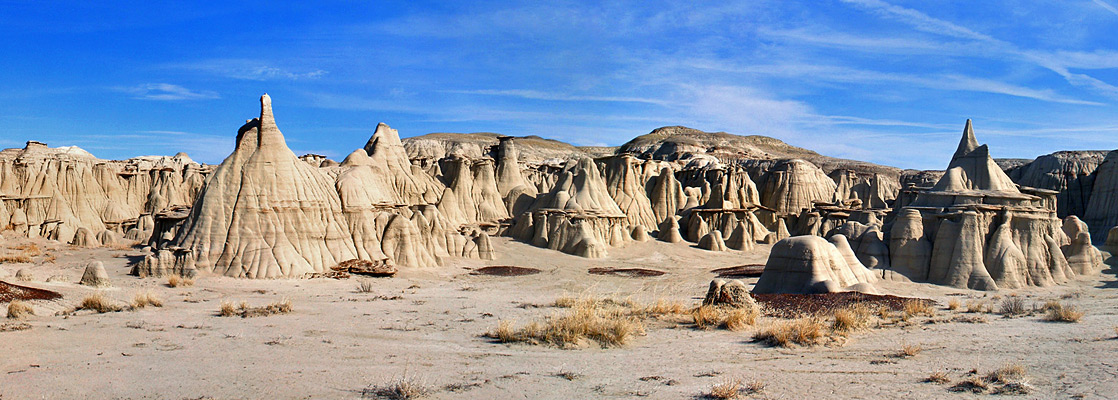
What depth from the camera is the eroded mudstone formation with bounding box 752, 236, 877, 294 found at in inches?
690

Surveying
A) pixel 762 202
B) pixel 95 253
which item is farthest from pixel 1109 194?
pixel 95 253

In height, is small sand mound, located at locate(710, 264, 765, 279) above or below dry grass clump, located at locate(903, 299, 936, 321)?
below

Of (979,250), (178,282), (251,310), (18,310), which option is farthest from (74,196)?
(979,250)

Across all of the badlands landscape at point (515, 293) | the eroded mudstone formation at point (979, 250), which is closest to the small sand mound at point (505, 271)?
the badlands landscape at point (515, 293)

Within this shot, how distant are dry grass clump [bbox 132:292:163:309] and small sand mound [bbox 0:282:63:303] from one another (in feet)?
5.11

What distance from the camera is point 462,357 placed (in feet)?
31.8

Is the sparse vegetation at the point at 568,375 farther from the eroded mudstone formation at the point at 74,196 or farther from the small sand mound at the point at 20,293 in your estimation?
the eroded mudstone formation at the point at 74,196

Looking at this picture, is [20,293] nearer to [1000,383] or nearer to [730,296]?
[730,296]

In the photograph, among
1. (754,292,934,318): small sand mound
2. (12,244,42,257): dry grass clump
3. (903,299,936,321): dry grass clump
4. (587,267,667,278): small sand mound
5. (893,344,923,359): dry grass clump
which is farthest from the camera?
(587,267,667,278): small sand mound

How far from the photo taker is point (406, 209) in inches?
1341

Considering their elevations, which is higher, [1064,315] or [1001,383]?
[1064,315]

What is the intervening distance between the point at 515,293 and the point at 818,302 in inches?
319

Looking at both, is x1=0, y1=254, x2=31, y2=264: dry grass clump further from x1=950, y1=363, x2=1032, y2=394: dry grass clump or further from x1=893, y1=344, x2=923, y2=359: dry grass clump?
x1=950, y1=363, x2=1032, y2=394: dry grass clump

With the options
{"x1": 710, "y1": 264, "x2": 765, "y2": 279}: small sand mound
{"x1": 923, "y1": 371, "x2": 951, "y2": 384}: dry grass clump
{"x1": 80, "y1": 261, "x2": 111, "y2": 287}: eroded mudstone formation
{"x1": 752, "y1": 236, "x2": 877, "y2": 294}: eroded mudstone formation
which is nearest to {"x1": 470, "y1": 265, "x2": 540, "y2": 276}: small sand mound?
{"x1": 710, "y1": 264, "x2": 765, "y2": 279}: small sand mound
